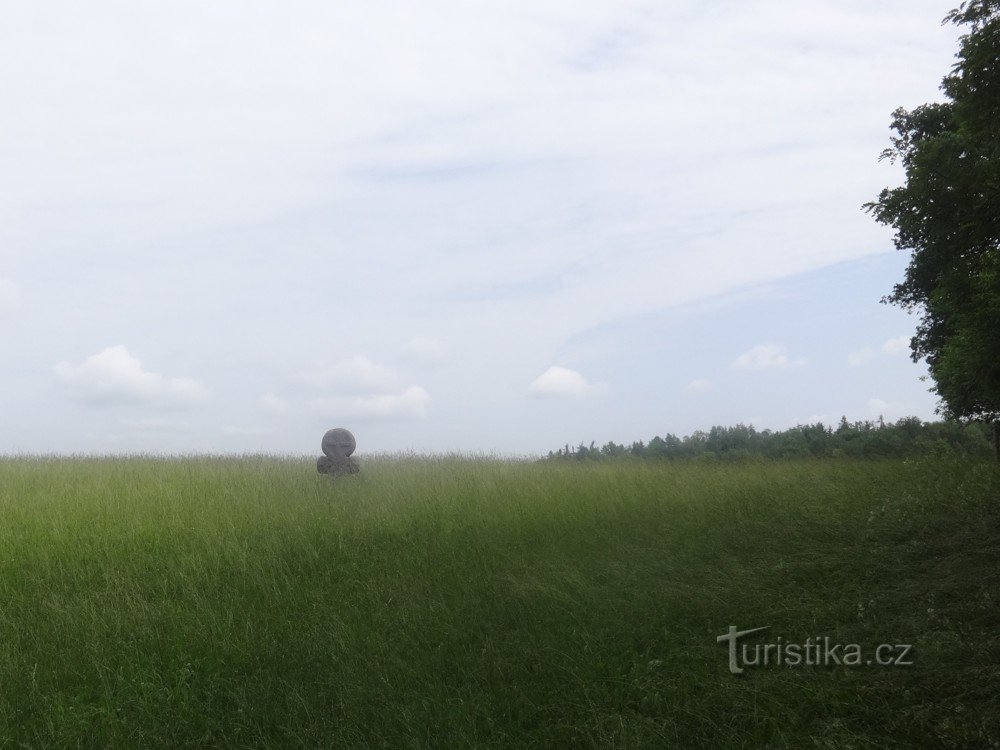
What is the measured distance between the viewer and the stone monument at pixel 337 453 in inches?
663

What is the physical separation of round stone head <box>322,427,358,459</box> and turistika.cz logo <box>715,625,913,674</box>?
442 inches

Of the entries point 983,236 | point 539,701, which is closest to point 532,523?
point 539,701

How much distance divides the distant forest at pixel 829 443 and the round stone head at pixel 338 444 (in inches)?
335

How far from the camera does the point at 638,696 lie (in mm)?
6559

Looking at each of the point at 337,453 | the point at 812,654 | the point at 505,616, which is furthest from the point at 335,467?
the point at 812,654

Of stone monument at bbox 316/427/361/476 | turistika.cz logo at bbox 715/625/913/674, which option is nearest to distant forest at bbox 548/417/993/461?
stone monument at bbox 316/427/361/476

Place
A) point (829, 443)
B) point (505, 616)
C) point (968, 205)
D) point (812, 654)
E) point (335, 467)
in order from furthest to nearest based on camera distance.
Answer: point (829, 443)
point (335, 467)
point (968, 205)
point (505, 616)
point (812, 654)

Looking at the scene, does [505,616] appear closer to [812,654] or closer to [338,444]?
[812,654]

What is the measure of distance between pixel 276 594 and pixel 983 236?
403 inches

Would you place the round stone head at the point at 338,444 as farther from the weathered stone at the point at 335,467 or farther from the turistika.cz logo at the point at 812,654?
the turistika.cz logo at the point at 812,654

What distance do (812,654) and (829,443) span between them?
49.6ft

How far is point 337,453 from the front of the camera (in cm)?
1691

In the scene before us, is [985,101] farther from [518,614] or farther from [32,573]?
[32,573]

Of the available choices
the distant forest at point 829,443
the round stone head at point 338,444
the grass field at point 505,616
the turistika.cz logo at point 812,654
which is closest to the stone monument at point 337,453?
the round stone head at point 338,444
